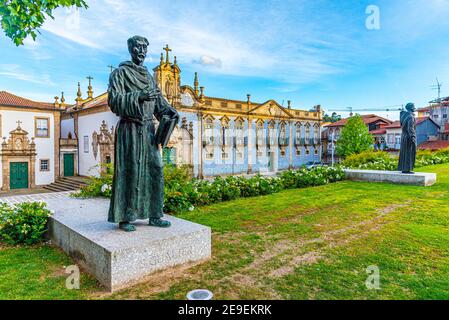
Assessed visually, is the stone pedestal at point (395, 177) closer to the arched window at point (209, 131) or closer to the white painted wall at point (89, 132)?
the arched window at point (209, 131)

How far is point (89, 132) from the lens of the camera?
82.4 ft

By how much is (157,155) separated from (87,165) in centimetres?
2366

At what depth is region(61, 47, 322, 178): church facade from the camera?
2439 cm

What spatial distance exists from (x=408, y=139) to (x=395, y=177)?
69.6 inches

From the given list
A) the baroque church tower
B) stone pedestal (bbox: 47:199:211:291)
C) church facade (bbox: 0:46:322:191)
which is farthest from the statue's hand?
the baroque church tower

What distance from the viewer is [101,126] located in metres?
23.4

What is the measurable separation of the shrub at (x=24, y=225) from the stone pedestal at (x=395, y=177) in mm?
13327

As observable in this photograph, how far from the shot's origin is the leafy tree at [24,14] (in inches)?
218

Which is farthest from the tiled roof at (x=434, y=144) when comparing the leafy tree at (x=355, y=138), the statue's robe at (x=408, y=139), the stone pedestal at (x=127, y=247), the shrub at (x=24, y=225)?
the shrub at (x=24, y=225)

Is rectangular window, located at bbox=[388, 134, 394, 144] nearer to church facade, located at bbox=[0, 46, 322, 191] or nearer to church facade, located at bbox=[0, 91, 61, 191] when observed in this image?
church facade, located at bbox=[0, 46, 322, 191]

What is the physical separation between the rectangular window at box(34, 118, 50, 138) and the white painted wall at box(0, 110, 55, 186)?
0.23 meters

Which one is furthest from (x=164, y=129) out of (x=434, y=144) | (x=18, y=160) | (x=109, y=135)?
(x=434, y=144)

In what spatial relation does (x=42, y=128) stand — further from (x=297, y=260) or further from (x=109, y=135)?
(x=297, y=260)
